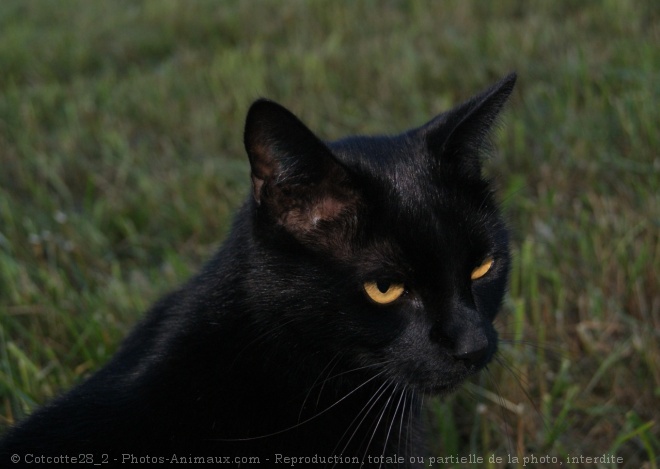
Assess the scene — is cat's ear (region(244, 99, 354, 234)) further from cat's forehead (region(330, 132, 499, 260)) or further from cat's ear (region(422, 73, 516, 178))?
cat's ear (region(422, 73, 516, 178))

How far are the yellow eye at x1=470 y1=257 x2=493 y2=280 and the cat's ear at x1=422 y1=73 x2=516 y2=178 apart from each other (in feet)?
0.73

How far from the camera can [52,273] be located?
3100 mm

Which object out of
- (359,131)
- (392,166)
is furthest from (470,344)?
(359,131)

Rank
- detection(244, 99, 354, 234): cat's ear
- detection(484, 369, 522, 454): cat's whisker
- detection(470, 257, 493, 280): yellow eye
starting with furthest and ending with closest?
1. detection(484, 369, 522, 454): cat's whisker
2. detection(470, 257, 493, 280): yellow eye
3. detection(244, 99, 354, 234): cat's ear

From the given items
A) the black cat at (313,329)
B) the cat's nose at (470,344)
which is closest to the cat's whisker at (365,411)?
the black cat at (313,329)

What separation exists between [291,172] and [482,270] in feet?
1.75

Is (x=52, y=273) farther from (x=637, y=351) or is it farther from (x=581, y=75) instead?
(x=581, y=75)

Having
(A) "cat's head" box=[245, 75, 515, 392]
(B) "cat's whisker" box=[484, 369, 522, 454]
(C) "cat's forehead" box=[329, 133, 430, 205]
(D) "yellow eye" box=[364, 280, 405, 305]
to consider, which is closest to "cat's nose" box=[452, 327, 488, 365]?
(A) "cat's head" box=[245, 75, 515, 392]

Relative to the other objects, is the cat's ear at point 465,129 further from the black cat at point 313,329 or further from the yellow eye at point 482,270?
the yellow eye at point 482,270

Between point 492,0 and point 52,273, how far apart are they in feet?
14.4

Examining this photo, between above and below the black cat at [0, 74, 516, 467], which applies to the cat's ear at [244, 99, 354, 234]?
above

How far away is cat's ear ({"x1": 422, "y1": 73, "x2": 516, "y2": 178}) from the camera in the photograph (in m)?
1.80

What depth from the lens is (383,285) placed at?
5.43ft

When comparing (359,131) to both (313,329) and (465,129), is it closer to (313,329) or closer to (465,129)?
(465,129)
